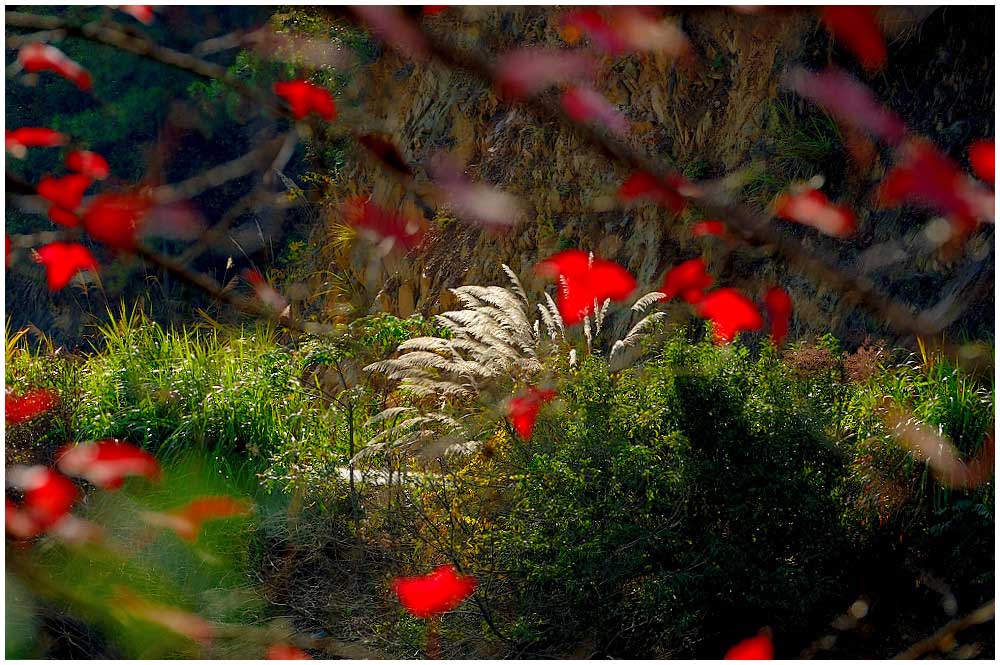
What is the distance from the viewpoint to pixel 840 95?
4918mm

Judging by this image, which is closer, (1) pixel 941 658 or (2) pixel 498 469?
(1) pixel 941 658

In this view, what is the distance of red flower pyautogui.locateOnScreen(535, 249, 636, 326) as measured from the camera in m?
4.36

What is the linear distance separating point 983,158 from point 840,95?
119 cm

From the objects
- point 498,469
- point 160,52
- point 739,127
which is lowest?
point 160,52

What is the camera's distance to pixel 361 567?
330cm

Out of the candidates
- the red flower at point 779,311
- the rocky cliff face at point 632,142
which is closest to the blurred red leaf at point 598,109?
the rocky cliff face at point 632,142

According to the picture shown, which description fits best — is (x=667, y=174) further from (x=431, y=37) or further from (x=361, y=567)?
(x=361, y=567)

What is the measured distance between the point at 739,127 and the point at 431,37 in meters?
4.85

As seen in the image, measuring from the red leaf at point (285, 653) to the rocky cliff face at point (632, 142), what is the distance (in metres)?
2.26

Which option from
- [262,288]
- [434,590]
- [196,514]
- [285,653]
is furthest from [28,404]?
[262,288]

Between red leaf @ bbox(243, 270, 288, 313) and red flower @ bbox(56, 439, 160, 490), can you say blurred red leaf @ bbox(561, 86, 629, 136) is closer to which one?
red leaf @ bbox(243, 270, 288, 313)

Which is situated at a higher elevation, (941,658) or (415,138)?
(415,138)

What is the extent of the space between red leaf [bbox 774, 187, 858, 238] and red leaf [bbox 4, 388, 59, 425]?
3.61 metres

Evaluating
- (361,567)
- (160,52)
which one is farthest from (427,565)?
(160,52)
